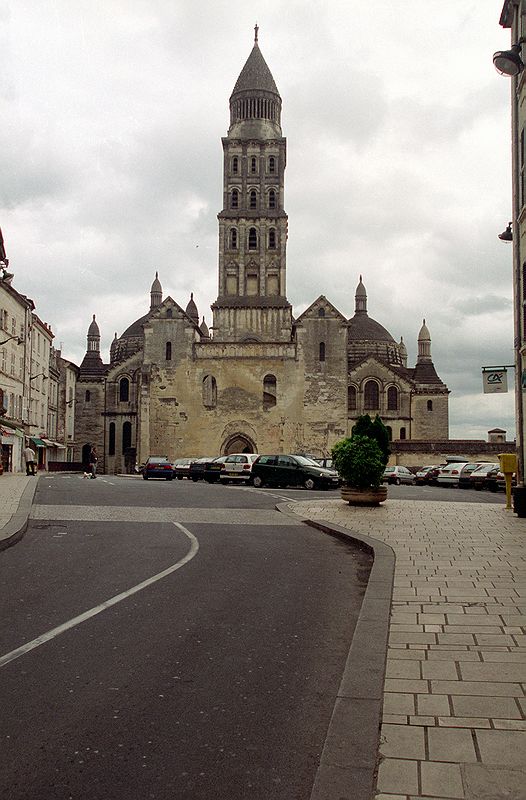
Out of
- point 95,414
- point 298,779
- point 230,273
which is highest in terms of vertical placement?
point 230,273

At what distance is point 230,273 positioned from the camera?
63594mm

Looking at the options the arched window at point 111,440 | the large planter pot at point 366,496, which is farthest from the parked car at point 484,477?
the arched window at point 111,440

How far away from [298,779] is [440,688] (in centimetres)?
147

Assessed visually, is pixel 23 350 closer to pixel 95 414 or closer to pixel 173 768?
pixel 95 414

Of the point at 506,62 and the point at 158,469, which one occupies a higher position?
the point at 506,62

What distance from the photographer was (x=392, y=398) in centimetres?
6875

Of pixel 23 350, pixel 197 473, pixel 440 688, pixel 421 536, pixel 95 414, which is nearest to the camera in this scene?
pixel 440 688

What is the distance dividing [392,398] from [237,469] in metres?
36.5

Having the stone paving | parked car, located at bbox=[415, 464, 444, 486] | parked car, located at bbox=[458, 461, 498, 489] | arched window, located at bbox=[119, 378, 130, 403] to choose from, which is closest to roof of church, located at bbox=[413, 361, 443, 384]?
arched window, located at bbox=[119, 378, 130, 403]

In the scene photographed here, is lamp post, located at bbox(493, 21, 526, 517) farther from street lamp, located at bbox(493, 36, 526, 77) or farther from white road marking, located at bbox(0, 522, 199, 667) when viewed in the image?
white road marking, located at bbox(0, 522, 199, 667)

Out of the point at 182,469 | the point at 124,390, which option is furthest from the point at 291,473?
the point at 124,390

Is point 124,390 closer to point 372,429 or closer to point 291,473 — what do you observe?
point 372,429

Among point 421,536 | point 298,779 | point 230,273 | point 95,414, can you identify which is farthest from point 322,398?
point 298,779

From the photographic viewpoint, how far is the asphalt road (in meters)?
3.66
